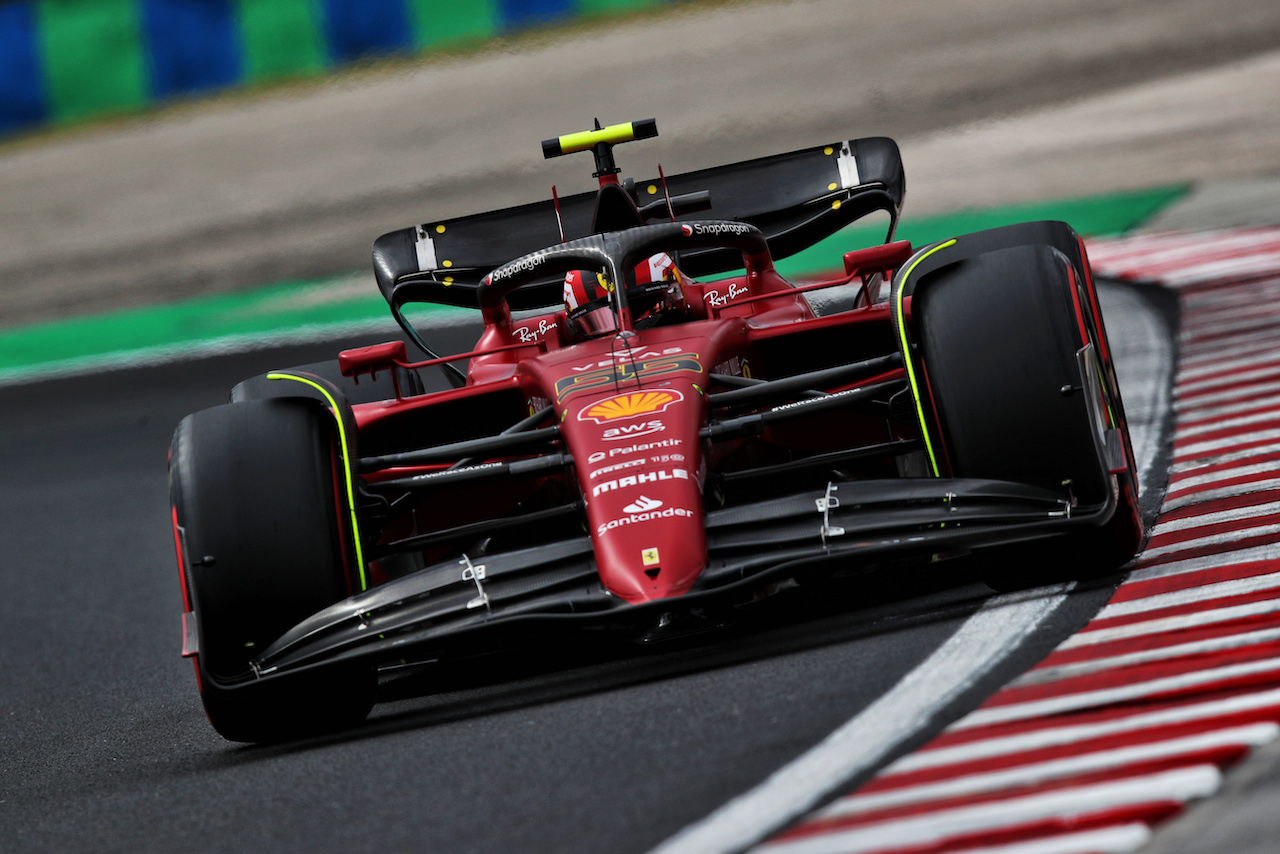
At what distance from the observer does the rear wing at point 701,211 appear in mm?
7051

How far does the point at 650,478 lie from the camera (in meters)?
4.37

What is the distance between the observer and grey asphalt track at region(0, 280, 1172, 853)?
331 centimetres

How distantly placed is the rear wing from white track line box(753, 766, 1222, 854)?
173 inches

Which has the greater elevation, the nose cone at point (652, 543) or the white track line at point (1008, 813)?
the nose cone at point (652, 543)

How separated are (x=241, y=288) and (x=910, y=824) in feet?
46.0

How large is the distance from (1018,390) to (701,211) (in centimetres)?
282

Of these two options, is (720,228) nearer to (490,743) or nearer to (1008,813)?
(490,743)

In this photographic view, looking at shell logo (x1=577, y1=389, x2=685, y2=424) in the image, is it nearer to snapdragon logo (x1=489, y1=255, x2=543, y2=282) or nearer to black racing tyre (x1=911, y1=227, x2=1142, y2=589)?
Answer: black racing tyre (x1=911, y1=227, x2=1142, y2=589)

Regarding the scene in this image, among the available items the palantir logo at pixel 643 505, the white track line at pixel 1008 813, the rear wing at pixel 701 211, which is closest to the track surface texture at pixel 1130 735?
the white track line at pixel 1008 813

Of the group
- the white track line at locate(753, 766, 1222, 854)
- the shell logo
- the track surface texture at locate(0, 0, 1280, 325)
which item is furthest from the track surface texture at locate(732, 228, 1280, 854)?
the track surface texture at locate(0, 0, 1280, 325)

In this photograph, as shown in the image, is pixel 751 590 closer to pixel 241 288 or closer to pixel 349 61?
pixel 241 288

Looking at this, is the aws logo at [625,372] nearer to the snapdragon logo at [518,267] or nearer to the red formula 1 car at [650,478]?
the red formula 1 car at [650,478]

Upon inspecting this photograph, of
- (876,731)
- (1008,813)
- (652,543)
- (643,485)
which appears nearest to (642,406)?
(643,485)

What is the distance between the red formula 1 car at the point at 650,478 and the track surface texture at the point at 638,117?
982cm
